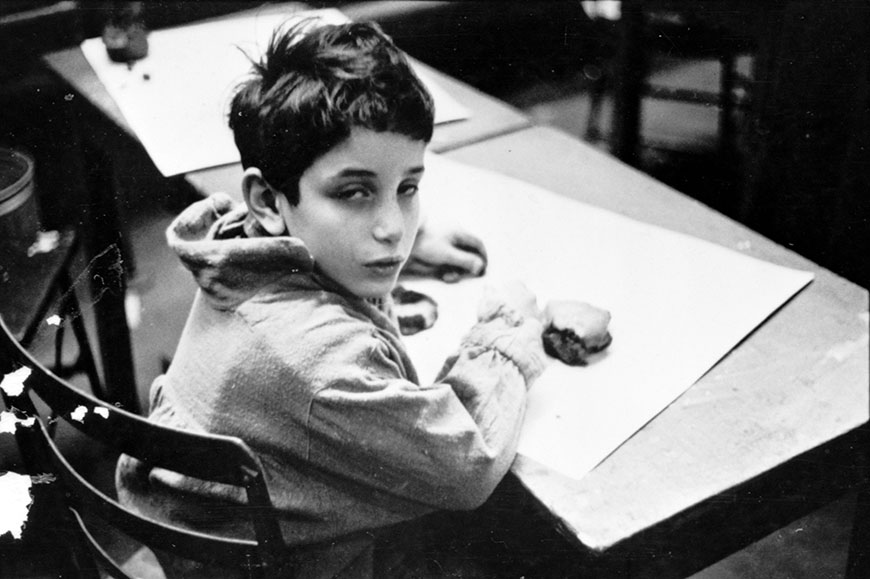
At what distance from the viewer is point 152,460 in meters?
0.75

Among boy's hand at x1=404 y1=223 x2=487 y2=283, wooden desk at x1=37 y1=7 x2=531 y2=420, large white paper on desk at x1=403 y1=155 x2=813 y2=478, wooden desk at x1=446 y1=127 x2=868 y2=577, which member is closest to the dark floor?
wooden desk at x1=37 y1=7 x2=531 y2=420

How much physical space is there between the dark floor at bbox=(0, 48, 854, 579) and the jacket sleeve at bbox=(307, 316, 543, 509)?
0.78m

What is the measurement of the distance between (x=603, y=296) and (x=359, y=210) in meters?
0.37

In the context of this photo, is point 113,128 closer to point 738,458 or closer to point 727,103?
point 738,458

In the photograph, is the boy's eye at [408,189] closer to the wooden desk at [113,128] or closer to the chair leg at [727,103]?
the wooden desk at [113,128]

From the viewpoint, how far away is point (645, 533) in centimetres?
78

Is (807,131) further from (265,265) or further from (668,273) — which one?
(265,265)

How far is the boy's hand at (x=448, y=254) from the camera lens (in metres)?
1.17

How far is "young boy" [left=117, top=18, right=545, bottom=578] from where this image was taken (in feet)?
2.88

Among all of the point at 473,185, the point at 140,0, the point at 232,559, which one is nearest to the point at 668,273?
the point at 473,185

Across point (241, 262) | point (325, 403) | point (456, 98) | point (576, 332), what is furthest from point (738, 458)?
point (456, 98)

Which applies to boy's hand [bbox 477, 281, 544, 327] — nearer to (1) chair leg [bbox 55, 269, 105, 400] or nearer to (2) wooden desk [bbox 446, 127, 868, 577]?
(2) wooden desk [bbox 446, 127, 868, 577]

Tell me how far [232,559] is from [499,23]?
4.67 ft

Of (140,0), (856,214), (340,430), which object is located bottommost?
(856,214)
